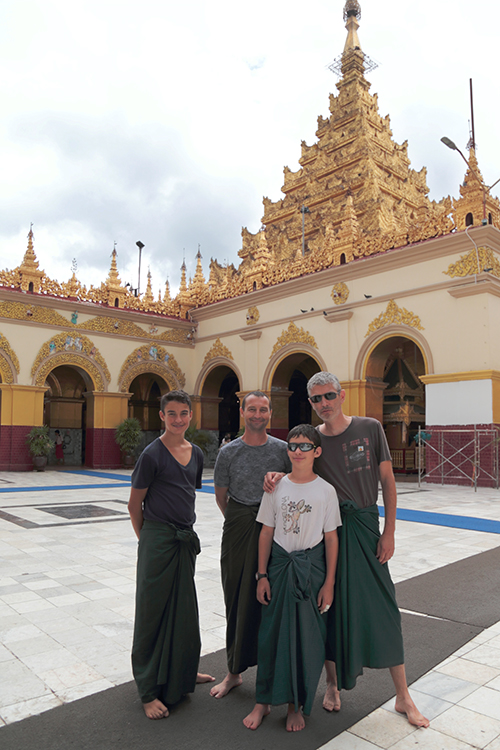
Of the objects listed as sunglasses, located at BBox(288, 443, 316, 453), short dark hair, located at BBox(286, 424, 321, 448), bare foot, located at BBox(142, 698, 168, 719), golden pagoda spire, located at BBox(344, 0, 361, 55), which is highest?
golden pagoda spire, located at BBox(344, 0, 361, 55)

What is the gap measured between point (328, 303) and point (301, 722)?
13427 millimetres

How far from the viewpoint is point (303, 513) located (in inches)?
95.0

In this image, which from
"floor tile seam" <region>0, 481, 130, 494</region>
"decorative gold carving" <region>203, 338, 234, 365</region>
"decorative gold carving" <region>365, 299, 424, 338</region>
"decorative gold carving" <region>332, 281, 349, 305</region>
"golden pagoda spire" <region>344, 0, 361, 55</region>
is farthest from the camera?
"golden pagoda spire" <region>344, 0, 361, 55</region>

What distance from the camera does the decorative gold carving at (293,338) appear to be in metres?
15.6

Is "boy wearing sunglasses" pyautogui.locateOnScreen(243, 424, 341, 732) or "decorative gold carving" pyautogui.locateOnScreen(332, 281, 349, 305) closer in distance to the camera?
"boy wearing sunglasses" pyautogui.locateOnScreen(243, 424, 341, 732)

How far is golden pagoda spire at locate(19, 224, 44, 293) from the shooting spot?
53.1 ft

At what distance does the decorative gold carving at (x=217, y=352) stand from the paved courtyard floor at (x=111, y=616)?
10.0 metres

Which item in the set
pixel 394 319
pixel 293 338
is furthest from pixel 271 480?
pixel 293 338

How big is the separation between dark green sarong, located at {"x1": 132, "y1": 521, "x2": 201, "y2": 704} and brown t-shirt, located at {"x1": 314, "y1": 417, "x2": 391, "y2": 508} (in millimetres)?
752

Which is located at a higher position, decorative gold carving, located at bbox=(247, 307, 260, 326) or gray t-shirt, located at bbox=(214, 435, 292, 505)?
decorative gold carving, located at bbox=(247, 307, 260, 326)

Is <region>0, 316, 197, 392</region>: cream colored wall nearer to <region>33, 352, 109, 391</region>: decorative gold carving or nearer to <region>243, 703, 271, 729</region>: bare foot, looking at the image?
<region>33, 352, 109, 391</region>: decorative gold carving

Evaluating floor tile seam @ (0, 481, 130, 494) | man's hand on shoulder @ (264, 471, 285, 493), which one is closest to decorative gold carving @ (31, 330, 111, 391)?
floor tile seam @ (0, 481, 130, 494)

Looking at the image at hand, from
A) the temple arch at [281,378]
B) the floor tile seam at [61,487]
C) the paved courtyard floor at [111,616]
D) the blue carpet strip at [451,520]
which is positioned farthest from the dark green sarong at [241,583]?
the temple arch at [281,378]

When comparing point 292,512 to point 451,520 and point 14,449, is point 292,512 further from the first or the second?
point 14,449
